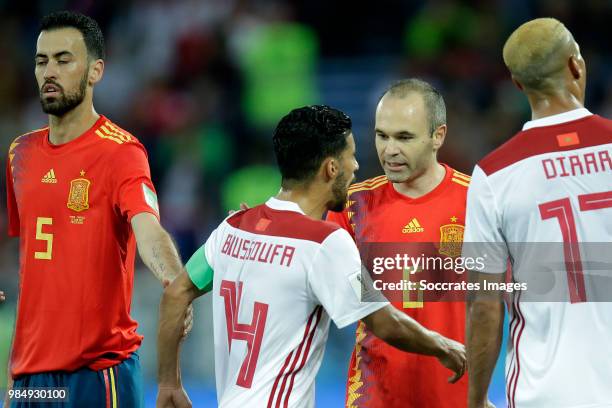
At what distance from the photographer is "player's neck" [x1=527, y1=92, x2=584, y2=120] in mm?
4441

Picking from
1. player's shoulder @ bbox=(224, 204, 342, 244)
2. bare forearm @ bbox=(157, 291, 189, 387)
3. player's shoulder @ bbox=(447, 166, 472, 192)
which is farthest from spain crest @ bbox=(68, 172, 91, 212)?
player's shoulder @ bbox=(447, 166, 472, 192)

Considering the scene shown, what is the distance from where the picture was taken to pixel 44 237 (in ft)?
17.4

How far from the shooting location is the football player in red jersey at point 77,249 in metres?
5.23

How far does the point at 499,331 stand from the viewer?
4.49 meters

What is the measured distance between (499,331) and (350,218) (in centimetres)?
125

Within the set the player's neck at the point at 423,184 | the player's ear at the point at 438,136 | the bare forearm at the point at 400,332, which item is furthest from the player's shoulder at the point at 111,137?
the bare forearm at the point at 400,332

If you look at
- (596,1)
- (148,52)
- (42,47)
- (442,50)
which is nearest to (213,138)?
(148,52)

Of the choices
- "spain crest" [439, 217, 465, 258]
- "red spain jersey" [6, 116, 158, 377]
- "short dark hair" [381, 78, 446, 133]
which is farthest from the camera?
"short dark hair" [381, 78, 446, 133]

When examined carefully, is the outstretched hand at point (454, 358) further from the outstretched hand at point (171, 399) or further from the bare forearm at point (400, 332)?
the outstretched hand at point (171, 399)

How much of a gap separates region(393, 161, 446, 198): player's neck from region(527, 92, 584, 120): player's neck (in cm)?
107

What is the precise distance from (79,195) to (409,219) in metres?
1.65

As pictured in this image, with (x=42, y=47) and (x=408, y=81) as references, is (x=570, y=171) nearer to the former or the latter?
(x=408, y=81)

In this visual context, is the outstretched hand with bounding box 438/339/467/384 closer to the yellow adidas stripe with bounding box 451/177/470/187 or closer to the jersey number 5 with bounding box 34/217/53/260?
the yellow adidas stripe with bounding box 451/177/470/187

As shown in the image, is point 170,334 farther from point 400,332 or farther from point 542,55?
point 542,55
